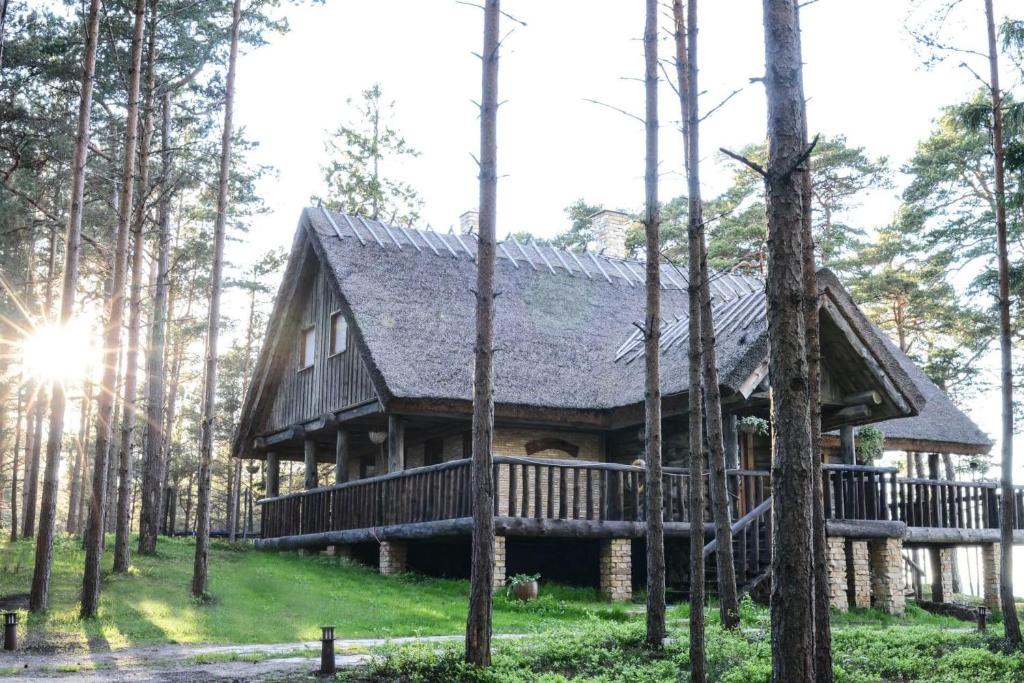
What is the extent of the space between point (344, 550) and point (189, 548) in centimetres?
398

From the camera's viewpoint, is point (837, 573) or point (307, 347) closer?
point (837, 573)

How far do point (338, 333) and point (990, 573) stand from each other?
14.8 meters

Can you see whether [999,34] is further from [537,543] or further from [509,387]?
[537,543]

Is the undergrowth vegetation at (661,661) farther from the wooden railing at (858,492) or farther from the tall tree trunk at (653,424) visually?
the wooden railing at (858,492)

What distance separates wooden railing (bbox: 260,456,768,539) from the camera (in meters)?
17.0

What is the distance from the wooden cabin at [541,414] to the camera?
17703 mm

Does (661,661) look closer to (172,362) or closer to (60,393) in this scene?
(60,393)

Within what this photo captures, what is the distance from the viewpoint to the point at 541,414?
20141 mm

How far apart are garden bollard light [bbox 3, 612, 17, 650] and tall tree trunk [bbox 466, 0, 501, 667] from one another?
5575 mm

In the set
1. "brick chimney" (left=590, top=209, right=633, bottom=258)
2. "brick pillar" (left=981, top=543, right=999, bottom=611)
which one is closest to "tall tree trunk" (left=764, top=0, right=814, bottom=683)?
"brick pillar" (left=981, top=543, right=999, bottom=611)

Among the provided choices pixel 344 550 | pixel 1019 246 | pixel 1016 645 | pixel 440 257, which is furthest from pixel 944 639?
pixel 1019 246

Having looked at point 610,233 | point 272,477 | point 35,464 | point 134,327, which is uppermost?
point 610,233

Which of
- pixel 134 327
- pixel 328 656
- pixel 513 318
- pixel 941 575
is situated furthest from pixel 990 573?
pixel 134 327

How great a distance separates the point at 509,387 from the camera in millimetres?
20062
